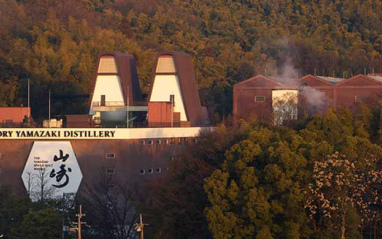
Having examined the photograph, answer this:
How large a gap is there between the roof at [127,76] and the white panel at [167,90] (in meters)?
1.23

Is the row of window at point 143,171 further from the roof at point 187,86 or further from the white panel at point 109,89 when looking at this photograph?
the white panel at point 109,89

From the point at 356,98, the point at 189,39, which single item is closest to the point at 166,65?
the point at 356,98

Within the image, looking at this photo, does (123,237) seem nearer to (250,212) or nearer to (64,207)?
(64,207)

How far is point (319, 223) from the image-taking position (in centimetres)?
3088

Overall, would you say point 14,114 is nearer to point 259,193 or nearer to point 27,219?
point 27,219

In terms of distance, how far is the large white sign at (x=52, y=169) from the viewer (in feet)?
138

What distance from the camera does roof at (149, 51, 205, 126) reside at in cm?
4700

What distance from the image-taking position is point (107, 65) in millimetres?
47500

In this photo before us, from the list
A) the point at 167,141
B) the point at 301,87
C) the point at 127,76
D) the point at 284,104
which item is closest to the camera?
the point at 167,141

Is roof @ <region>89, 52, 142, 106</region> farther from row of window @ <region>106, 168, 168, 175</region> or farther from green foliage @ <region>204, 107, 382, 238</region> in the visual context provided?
green foliage @ <region>204, 107, 382, 238</region>

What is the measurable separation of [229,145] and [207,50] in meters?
42.9

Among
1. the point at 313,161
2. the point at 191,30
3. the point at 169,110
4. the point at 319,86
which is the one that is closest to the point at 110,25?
the point at 191,30

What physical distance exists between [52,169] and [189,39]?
4185cm

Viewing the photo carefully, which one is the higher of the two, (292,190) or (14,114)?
(14,114)
